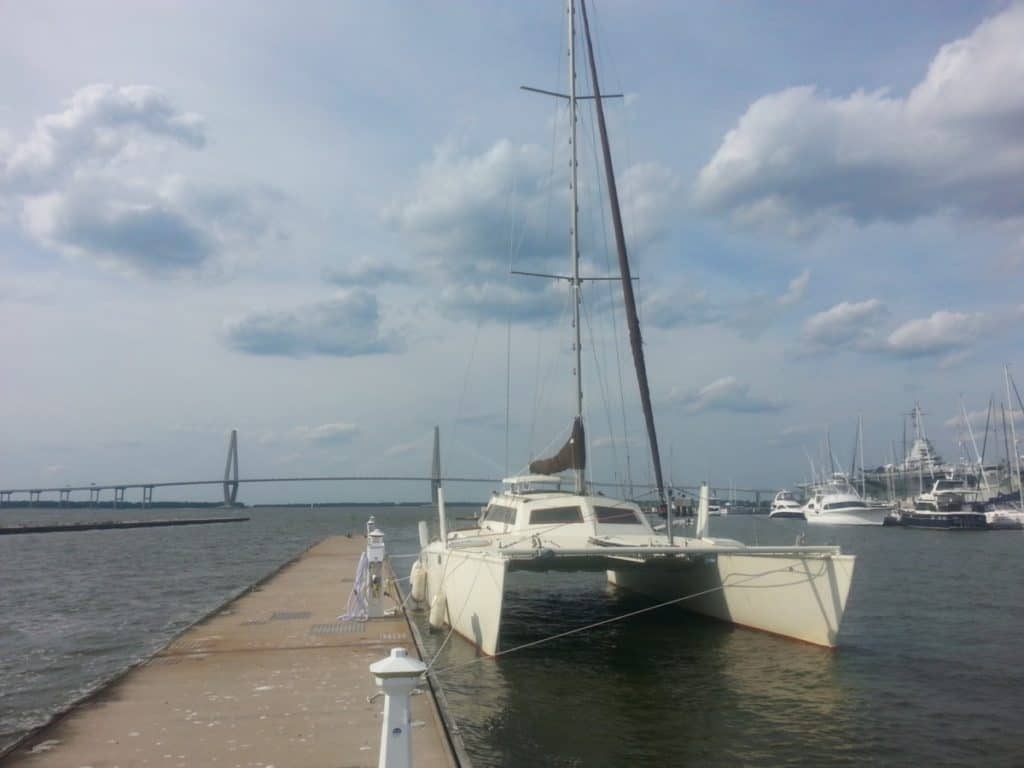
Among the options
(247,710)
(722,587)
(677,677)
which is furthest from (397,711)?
(722,587)

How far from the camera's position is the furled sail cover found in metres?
16.8

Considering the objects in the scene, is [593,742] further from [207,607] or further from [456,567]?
[207,607]

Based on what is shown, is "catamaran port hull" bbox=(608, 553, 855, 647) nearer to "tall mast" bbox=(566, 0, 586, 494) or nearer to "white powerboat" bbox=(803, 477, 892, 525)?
"tall mast" bbox=(566, 0, 586, 494)

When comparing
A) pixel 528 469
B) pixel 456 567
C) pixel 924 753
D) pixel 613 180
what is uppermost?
pixel 613 180

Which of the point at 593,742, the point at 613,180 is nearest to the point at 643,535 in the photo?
the point at 593,742

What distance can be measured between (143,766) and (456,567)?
7.46 metres

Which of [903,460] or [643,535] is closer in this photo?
[643,535]

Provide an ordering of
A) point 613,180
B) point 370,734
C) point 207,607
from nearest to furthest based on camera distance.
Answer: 1. point 370,734
2. point 613,180
3. point 207,607

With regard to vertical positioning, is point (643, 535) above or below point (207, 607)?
above

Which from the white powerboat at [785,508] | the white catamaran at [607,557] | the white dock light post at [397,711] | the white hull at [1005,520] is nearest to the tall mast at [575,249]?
the white catamaran at [607,557]

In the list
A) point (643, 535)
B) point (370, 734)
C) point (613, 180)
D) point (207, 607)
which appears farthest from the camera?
point (207, 607)

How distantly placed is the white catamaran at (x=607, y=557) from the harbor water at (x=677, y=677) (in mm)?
489

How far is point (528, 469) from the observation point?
1759cm

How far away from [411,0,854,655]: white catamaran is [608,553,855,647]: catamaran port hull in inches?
0.8
